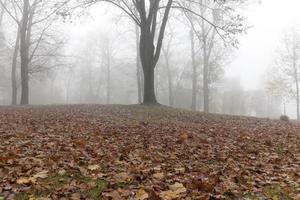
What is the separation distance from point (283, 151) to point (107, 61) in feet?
179

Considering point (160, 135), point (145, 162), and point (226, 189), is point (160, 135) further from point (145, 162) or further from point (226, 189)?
point (226, 189)

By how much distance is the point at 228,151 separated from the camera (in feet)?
26.6

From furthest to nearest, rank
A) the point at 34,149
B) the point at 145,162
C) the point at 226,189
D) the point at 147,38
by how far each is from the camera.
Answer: the point at 147,38, the point at 34,149, the point at 145,162, the point at 226,189

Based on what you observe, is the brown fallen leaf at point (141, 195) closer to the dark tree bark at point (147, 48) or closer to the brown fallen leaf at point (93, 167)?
the brown fallen leaf at point (93, 167)

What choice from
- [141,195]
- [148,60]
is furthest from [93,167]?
[148,60]

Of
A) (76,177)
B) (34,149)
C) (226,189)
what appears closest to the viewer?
(226,189)

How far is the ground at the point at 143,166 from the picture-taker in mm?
4941

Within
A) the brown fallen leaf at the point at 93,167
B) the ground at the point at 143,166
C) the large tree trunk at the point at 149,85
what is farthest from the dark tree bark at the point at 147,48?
the brown fallen leaf at the point at 93,167

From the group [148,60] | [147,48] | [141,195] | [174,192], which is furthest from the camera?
[148,60]

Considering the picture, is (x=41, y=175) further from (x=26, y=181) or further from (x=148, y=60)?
(x=148, y=60)

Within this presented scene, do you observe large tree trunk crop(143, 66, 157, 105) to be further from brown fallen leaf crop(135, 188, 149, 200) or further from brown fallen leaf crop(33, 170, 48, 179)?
brown fallen leaf crop(135, 188, 149, 200)

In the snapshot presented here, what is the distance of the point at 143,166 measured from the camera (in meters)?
6.19

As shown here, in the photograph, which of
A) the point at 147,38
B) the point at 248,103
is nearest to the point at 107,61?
the point at 248,103

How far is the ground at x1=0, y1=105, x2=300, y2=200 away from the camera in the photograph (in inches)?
195
